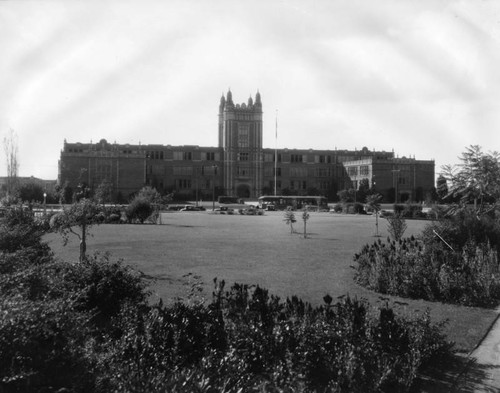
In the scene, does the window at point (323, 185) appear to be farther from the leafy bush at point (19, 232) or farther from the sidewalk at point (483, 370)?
the sidewalk at point (483, 370)

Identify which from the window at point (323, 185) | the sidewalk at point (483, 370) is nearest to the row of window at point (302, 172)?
the window at point (323, 185)

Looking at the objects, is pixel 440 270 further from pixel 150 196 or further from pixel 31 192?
pixel 31 192

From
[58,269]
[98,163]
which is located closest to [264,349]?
[58,269]

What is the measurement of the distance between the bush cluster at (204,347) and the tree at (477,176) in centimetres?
1186

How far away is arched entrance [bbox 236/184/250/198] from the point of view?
349ft

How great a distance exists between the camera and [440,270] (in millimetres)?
10734

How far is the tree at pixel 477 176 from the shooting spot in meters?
16.9

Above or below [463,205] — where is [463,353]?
below

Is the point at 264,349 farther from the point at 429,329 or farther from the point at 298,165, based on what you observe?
the point at 298,165

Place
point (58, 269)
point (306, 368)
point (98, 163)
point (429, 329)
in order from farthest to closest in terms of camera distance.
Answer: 1. point (98, 163)
2. point (58, 269)
3. point (429, 329)
4. point (306, 368)

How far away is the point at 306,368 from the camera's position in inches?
204

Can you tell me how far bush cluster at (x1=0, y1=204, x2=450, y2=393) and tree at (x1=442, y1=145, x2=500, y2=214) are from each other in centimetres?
1186

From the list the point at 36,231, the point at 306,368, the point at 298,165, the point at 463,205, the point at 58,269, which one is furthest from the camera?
the point at 298,165

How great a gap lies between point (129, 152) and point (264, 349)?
93.4 m
